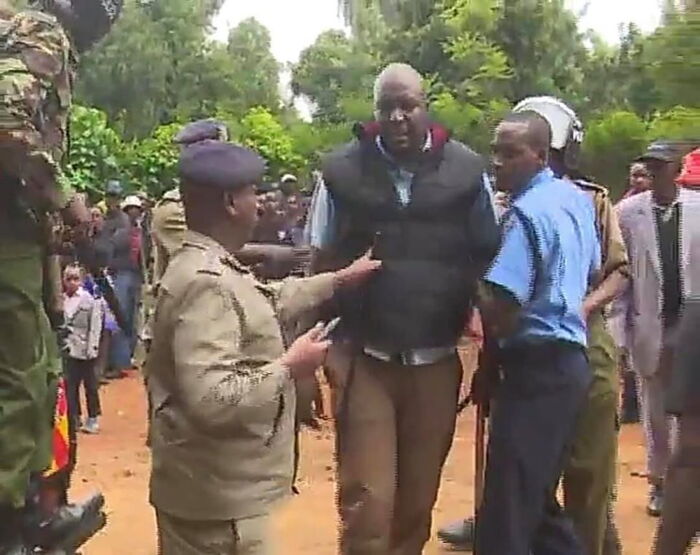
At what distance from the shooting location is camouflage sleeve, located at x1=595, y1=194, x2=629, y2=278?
18.2ft

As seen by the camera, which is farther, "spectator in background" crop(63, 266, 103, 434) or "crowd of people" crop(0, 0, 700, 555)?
"spectator in background" crop(63, 266, 103, 434)

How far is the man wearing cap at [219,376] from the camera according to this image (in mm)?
3322

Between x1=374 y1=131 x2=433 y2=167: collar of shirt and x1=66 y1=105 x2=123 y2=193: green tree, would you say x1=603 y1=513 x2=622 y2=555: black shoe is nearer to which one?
x1=374 y1=131 x2=433 y2=167: collar of shirt

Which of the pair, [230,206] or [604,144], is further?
[604,144]

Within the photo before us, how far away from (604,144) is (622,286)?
12281 millimetres

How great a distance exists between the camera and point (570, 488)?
17.5 ft

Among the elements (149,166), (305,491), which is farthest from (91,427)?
(149,166)

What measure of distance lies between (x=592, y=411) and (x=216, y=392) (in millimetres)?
2423

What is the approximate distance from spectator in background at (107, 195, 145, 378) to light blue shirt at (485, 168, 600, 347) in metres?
9.32

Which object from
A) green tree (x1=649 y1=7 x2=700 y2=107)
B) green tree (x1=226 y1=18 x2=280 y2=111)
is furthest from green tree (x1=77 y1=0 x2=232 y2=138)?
green tree (x1=649 y1=7 x2=700 y2=107)

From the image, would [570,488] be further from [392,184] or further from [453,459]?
[453,459]

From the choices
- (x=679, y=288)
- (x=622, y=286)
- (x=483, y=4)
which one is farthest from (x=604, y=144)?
(x=622, y=286)

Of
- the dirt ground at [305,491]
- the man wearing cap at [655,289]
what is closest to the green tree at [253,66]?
the dirt ground at [305,491]

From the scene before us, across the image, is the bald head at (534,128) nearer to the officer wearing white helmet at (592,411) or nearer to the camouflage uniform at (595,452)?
the officer wearing white helmet at (592,411)
